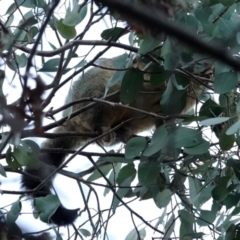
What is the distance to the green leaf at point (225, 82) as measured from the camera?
1336 mm

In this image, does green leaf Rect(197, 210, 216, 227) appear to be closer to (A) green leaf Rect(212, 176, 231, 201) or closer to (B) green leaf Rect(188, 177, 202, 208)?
(B) green leaf Rect(188, 177, 202, 208)

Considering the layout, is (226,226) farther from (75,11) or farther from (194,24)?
(75,11)

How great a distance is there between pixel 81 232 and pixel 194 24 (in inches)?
33.3

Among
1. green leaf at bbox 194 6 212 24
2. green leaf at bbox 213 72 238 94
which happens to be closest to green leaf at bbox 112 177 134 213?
green leaf at bbox 213 72 238 94

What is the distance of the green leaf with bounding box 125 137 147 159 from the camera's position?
1.51 meters

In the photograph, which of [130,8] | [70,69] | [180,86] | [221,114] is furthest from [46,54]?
[130,8]

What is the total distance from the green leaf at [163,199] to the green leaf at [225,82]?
20.1 inches

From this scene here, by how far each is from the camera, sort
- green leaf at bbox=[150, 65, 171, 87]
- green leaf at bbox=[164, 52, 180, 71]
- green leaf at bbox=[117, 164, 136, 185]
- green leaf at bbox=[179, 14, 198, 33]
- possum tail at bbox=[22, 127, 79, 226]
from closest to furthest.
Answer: green leaf at bbox=[164, 52, 180, 71] → green leaf at bbox=[179, 14, 198, 33] → green leaf at bbox=[150, 65, 171, 87] → green leaf at bbox=[117, 164, 136, 185] → possum tail at bbox=[22, 127, 79, 226]

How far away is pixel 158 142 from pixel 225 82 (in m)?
0.24

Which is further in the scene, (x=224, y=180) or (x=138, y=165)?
(x=138, y=165)

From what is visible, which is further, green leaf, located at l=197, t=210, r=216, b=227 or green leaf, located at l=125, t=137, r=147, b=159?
green leaf, located at l=197, t=210, r=216, b=227

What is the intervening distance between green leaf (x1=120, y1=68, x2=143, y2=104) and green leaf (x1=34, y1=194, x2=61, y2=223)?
1.21 ft

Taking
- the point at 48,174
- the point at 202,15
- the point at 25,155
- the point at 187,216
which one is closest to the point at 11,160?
the point at 25,155

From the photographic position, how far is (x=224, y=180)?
1434mm
